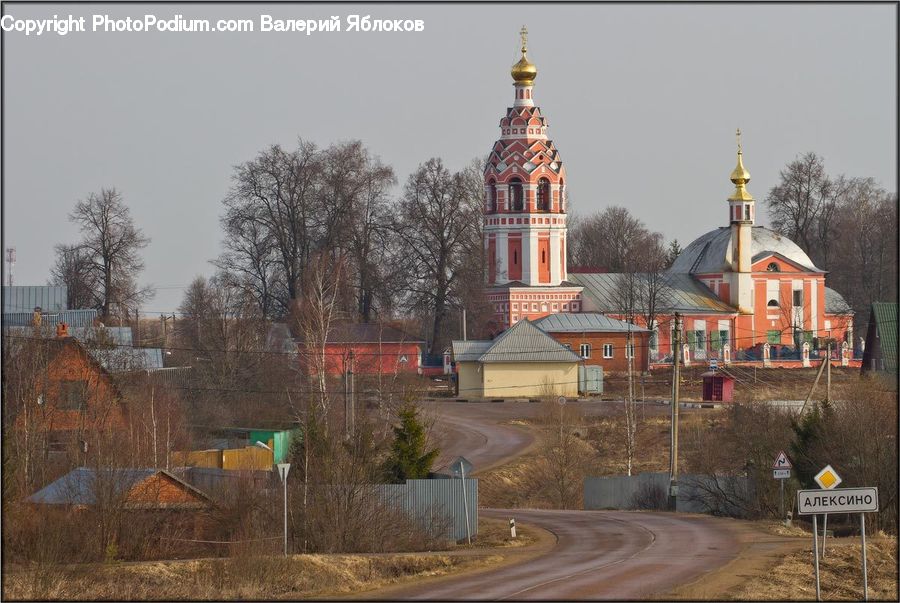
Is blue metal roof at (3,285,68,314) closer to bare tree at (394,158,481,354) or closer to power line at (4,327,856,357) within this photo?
power line at (4,327,856,357)

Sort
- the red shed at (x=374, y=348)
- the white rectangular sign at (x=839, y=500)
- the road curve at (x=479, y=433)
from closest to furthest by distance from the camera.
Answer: the white rectangular sign at (x=839, y=500), the road curve at (x=479, y=433), the red shed at (x=374, y=348)

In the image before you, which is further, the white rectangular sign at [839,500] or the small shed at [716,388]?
the small shed at [716,388]

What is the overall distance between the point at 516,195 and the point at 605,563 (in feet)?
151

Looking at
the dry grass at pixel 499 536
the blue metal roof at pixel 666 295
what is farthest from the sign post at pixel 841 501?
the blue metal roof at pixel 666 295

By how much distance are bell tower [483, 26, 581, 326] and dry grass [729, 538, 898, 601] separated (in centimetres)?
4309

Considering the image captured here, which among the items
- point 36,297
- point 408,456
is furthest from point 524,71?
point 408,456

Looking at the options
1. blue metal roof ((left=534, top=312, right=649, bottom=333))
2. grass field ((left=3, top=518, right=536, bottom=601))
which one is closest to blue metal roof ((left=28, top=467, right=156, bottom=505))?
grass field ((left=3, top=518, right=536, bottom=601))

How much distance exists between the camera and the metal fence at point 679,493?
33.6 metres

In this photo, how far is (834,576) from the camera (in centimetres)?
2312

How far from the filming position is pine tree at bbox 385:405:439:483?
30.0 meters

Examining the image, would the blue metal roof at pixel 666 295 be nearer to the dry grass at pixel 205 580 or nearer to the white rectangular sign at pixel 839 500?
the dry grass at pixel 205 580

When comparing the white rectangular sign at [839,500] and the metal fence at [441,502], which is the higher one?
the white rectangular sign at [839,500]

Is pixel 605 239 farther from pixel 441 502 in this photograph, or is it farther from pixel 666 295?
pixel 441 502

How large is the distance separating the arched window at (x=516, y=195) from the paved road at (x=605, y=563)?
1447 inches
